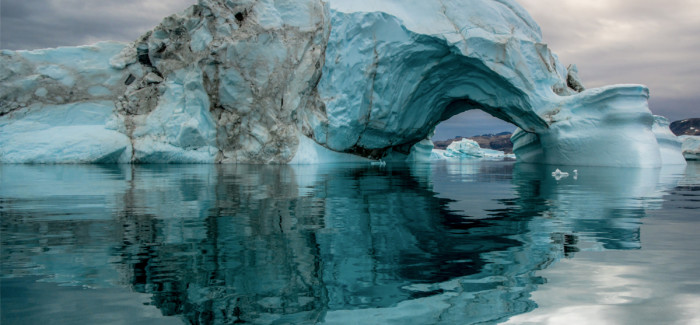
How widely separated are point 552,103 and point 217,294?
60.7 ft

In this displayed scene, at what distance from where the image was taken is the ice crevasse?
58.1ft

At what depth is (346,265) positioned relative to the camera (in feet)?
8.97

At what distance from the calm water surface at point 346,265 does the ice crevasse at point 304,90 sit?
45.1 ft

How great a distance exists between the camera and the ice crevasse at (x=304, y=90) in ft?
58.1

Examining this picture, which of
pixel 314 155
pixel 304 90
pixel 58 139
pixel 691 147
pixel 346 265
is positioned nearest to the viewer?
pixel 346 265

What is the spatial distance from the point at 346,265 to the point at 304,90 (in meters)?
16.9

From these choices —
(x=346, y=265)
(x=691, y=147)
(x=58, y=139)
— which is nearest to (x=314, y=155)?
(x=58, y=139)

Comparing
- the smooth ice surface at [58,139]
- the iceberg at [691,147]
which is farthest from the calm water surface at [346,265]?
the iceberg at [691,147]

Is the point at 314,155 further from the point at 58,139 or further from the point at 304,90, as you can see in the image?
the point at 58,139

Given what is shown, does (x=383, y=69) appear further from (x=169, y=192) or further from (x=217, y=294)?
(x=217, y=294)

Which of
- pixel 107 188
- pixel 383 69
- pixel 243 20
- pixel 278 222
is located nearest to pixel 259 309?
pixel 278 222

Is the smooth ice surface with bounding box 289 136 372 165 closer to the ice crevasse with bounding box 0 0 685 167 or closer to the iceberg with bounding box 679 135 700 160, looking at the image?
the ice crevasse with bounding box 0 0 685 167

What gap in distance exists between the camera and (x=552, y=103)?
18.2 meters

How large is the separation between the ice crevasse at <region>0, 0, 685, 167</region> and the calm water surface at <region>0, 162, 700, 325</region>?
13.7 metres
